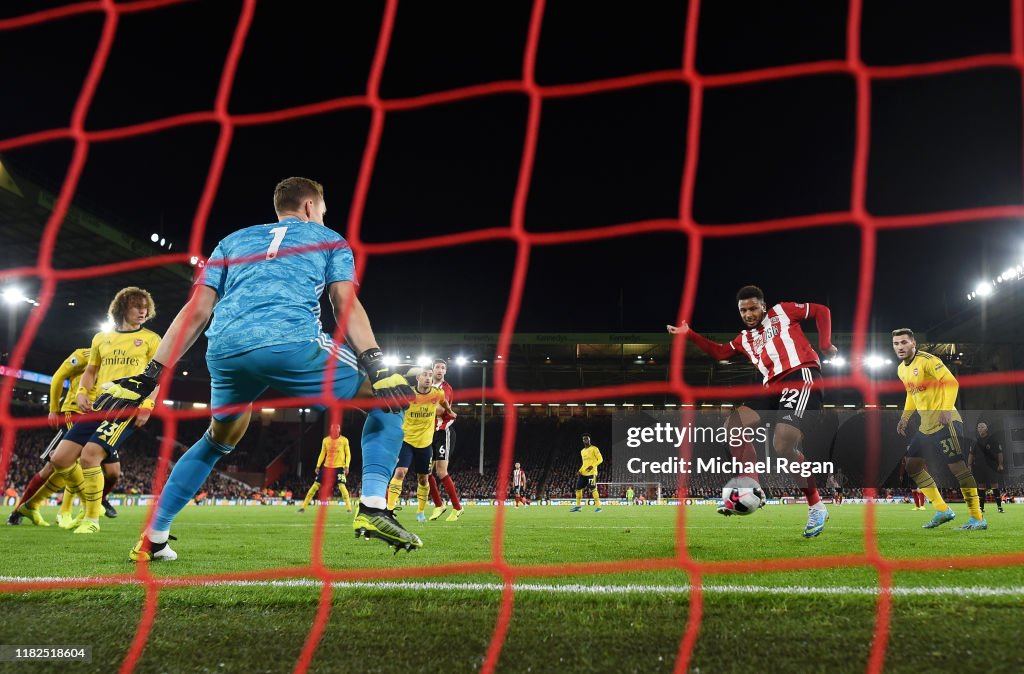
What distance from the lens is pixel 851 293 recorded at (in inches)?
911

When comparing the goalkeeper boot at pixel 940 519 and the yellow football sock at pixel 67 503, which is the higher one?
the goalkeeper boot at pixel 940 519

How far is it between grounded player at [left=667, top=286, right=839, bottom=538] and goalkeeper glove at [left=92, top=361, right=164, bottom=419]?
3682mm

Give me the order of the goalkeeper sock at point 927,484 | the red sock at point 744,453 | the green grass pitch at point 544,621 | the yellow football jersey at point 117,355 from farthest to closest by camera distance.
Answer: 1. the goalkeeper sock at point 927,484
2. the yellow football jersey at point 117,355
3. the red sock at point 744,453
4. the green grass pitch at point 544,621

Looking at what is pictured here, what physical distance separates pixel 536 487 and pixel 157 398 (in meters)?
27.5

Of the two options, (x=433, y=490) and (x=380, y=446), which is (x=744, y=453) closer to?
(x=380, y=446)

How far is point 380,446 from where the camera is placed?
317 centimetres

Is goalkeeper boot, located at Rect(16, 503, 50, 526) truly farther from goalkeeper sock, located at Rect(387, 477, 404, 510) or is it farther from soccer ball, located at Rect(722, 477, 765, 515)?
soccer ball, located at Rect(722, 477, 765, 515)

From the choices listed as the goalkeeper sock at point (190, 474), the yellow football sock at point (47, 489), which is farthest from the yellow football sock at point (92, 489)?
the goalkeeper sock at point (190, 474)

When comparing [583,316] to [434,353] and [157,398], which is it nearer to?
[434,353]

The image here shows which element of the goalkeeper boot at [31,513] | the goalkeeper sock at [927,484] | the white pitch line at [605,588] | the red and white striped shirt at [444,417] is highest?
the red and white striped shirt at [444,417]

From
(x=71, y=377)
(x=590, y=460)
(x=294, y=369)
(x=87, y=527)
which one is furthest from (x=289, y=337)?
(x=590, y=460)

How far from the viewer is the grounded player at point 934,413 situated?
7270mm

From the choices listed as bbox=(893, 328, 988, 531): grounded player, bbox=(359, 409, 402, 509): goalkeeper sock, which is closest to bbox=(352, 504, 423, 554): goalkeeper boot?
bbox=(359, 409, 402, 509): goalkeeper sock

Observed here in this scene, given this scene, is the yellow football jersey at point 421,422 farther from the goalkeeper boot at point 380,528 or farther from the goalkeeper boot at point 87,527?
the goalkeeper boot at point 380,528
